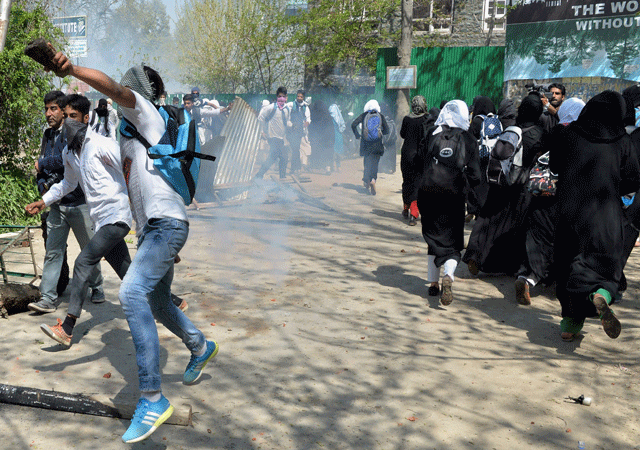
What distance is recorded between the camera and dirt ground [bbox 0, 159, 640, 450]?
3590 mm

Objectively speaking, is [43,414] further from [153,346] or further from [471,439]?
[471,439]

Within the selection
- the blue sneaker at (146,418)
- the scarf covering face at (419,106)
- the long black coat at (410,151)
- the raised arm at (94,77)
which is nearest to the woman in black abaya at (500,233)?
the long black coat at (410,151)

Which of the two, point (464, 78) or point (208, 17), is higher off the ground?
point (208, 17)

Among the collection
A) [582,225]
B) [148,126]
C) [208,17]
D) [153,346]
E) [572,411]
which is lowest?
[572,411]

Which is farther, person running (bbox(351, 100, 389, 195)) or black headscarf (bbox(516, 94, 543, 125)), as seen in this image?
person running (bbox(351, 100, 389, 195))

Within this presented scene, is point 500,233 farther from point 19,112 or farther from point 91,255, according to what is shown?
point 19,112

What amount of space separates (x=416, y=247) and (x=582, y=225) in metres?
3.66

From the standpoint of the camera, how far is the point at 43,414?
371 cm

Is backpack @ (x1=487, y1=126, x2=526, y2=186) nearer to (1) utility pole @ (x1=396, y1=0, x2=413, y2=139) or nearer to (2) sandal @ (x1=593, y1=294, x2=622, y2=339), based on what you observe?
(2) sandal @ (x1=593, y1=294, x2=622, y2=339)

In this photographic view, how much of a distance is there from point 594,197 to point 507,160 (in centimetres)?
155

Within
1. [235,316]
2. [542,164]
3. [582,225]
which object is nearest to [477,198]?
[542,164]

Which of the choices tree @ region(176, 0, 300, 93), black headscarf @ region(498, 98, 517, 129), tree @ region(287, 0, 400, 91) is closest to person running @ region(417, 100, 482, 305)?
black headscarf @ region(498, 98, 517, 129)

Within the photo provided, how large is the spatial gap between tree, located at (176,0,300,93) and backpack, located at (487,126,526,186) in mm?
24474

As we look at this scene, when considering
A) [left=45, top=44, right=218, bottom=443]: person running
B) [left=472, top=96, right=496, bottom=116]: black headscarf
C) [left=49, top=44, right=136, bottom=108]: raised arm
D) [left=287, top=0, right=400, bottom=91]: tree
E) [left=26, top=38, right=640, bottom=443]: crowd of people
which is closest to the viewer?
[left=49, top=44, right=136, bottom=108]: raised arm
